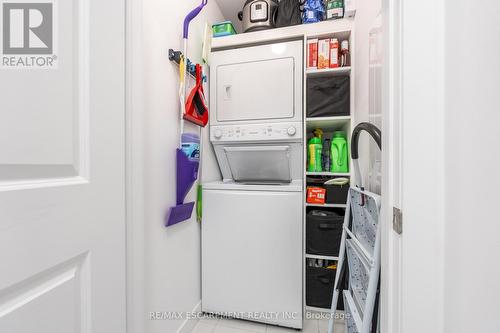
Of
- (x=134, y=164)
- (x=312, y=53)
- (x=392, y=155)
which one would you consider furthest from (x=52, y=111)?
(x=312, y=53)

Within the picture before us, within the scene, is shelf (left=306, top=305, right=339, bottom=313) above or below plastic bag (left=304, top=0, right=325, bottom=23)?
below

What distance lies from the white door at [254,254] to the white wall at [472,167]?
1.04 metres

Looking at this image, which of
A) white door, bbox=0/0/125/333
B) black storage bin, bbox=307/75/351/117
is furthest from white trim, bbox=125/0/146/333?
black storage bin, bbox=307/75/351/117

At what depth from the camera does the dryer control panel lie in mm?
1618

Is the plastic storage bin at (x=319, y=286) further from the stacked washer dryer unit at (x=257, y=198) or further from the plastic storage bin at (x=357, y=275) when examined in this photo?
the plastic storage bin at (x=357, y=275)

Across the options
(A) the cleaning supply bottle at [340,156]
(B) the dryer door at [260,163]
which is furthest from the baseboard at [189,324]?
(A) the cleaning supply bottle at [340,156]

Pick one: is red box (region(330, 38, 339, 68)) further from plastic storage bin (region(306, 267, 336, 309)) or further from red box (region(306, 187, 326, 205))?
plastic storage bin (region(306, 267, 336, 309))

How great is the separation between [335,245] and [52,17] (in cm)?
192

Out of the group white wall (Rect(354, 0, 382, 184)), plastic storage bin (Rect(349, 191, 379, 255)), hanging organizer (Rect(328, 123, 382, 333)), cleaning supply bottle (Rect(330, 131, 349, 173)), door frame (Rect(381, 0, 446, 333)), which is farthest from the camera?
cleaning supply bottle (Rect(330, 131, 349, 173))

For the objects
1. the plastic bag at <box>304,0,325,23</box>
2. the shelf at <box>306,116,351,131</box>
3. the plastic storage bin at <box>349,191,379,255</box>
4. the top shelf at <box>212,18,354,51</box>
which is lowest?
the plastic storage bin at <box>349,191,379,255</box>

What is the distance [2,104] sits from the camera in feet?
1.67

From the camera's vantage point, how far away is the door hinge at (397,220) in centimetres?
59

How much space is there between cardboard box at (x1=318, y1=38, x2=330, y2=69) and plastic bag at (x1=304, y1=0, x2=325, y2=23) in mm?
227

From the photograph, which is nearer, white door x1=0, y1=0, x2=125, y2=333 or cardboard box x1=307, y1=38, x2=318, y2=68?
white door x1=0, y1=0, x2=125, y2=333
